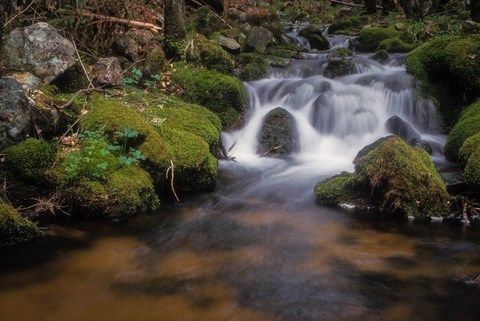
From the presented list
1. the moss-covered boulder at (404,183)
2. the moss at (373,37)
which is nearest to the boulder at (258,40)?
the moss at (373,37)

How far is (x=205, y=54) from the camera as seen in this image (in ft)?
30.0

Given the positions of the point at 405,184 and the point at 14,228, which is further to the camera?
the point at 405,184

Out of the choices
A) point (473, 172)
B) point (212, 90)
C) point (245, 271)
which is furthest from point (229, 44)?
point (245, 271)

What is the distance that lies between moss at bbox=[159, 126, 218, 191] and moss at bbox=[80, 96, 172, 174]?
0.19m

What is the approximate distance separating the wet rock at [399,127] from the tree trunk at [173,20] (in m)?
4.53

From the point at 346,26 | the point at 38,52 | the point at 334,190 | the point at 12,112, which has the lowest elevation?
the point at 334,190

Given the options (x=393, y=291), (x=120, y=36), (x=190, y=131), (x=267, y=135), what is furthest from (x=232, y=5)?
(x=393, y=291)

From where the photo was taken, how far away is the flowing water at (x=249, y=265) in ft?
11.2

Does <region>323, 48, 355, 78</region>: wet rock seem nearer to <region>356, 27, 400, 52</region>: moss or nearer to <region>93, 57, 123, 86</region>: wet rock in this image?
<region>356, 27, 400, 52</region>: moss

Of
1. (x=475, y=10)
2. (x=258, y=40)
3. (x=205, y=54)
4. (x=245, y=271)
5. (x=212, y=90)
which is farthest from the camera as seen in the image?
A: (x=258, y=40)

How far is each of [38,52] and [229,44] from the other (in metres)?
5.14

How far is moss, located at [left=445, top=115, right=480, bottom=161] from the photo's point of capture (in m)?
6.84

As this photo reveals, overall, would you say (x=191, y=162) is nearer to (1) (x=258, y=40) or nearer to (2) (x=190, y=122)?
(2) (x=190, y=122)

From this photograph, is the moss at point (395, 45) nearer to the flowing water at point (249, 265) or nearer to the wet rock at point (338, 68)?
the wet rock at point (338, 68)
